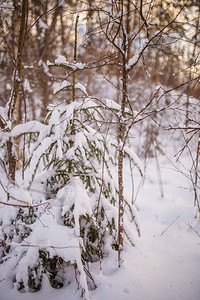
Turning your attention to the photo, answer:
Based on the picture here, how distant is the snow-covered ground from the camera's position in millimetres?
1823

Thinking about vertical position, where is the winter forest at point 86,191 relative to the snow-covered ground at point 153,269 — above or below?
above

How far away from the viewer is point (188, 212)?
3467 mm

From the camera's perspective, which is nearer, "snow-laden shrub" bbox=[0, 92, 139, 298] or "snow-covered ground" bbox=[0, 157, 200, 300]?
"snow-laden shrub" bbox=[0, 92, 139, 298]

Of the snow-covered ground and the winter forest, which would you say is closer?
the winter forest

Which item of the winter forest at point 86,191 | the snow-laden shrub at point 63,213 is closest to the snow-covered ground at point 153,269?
the winter forest at point 86,191

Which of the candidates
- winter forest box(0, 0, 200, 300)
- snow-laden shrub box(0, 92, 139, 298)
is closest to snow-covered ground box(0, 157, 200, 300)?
winter forest box(0, 0, 200, 300)

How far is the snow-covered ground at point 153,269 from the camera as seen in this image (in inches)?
71.8

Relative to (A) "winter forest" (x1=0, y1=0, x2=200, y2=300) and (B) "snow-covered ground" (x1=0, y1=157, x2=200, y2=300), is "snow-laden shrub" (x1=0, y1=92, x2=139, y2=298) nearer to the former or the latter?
(A) "winter forest" (x1=0, y1=0, x2=200, y2=300)

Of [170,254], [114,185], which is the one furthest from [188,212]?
[114,185]

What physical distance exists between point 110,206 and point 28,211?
0.99m

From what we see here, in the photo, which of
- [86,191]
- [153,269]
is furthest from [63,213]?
[153,269]

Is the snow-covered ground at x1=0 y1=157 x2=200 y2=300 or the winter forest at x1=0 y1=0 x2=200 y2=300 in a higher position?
the winter forest at x1=0 y1=0 x2=200 y2=300

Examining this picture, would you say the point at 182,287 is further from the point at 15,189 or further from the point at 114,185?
the point at 15,189

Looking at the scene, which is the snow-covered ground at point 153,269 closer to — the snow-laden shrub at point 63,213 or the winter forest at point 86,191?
the winter forest at point 86,191
